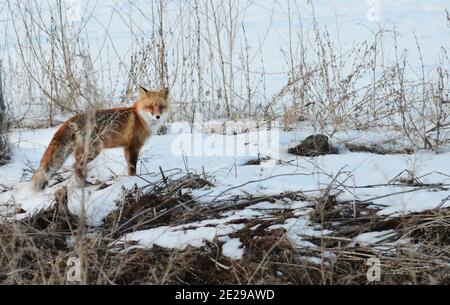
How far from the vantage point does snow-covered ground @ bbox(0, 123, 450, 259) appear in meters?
3.56

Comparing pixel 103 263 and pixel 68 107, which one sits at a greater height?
pixel 68 107

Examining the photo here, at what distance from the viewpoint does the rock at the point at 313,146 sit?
217 inches

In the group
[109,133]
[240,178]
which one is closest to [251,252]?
[240,178]

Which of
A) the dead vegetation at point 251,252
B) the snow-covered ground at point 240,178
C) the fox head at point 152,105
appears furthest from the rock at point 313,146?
the dead vegetation at point 251,252

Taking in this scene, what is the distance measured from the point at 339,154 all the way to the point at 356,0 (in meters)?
8.95

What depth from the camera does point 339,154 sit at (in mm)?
5449

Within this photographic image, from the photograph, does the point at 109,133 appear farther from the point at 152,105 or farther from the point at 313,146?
the point at 313,146

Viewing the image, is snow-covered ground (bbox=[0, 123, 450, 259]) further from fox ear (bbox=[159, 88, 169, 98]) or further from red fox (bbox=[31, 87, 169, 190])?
fox ear (bbox=[159, 88, 169, 98])

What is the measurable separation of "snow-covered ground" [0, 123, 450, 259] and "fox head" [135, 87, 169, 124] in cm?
37

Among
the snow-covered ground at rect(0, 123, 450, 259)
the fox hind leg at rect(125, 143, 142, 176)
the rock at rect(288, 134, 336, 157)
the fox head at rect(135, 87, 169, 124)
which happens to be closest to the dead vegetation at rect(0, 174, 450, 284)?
the snow-covered ground at rect(0, 123, 450, 259)

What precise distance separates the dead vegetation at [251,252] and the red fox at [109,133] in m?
1.01
